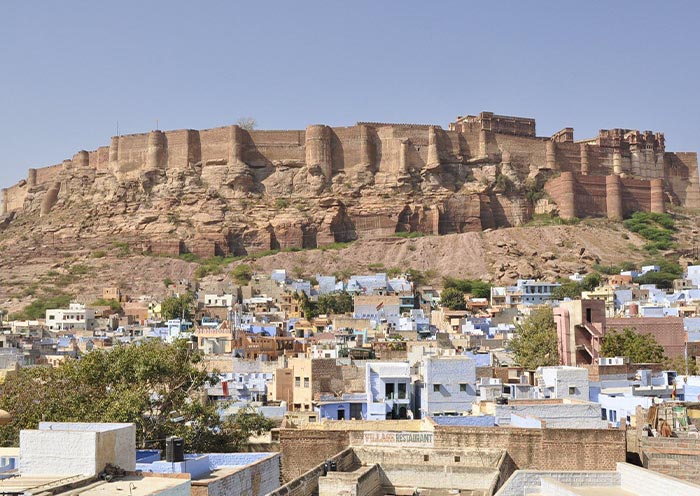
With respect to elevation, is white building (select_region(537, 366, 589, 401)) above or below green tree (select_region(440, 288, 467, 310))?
below

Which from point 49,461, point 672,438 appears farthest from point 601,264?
point 49,461

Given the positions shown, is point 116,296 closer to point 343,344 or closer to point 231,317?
point 231,317

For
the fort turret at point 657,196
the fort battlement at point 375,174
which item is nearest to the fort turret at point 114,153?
the fort battlement at point 375,174

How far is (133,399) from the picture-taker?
14234 millimetres

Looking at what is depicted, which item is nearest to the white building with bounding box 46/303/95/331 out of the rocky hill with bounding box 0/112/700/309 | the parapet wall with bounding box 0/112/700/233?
the rocky hill with bounding box 0/112/700/309

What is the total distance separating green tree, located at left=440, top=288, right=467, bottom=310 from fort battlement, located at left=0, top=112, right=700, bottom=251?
1934 centimetres

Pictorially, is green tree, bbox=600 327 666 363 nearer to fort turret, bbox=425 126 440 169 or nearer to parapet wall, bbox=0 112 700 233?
parapet wall, bbox=0 112 700 233

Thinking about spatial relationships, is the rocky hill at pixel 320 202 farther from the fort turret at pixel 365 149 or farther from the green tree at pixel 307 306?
the green tree at pixel 307 306

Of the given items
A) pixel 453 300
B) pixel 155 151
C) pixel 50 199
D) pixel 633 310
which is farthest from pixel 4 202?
pixel 633 310

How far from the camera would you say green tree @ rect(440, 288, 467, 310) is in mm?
54000

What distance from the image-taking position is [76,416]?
47.9ft

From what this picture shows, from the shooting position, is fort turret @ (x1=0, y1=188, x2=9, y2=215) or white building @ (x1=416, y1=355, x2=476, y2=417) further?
fort turret @ (x1=0, y1=188, x2=9, y2=215)

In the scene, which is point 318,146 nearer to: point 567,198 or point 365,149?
point 365,149

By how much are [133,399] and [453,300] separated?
41.0 meters
